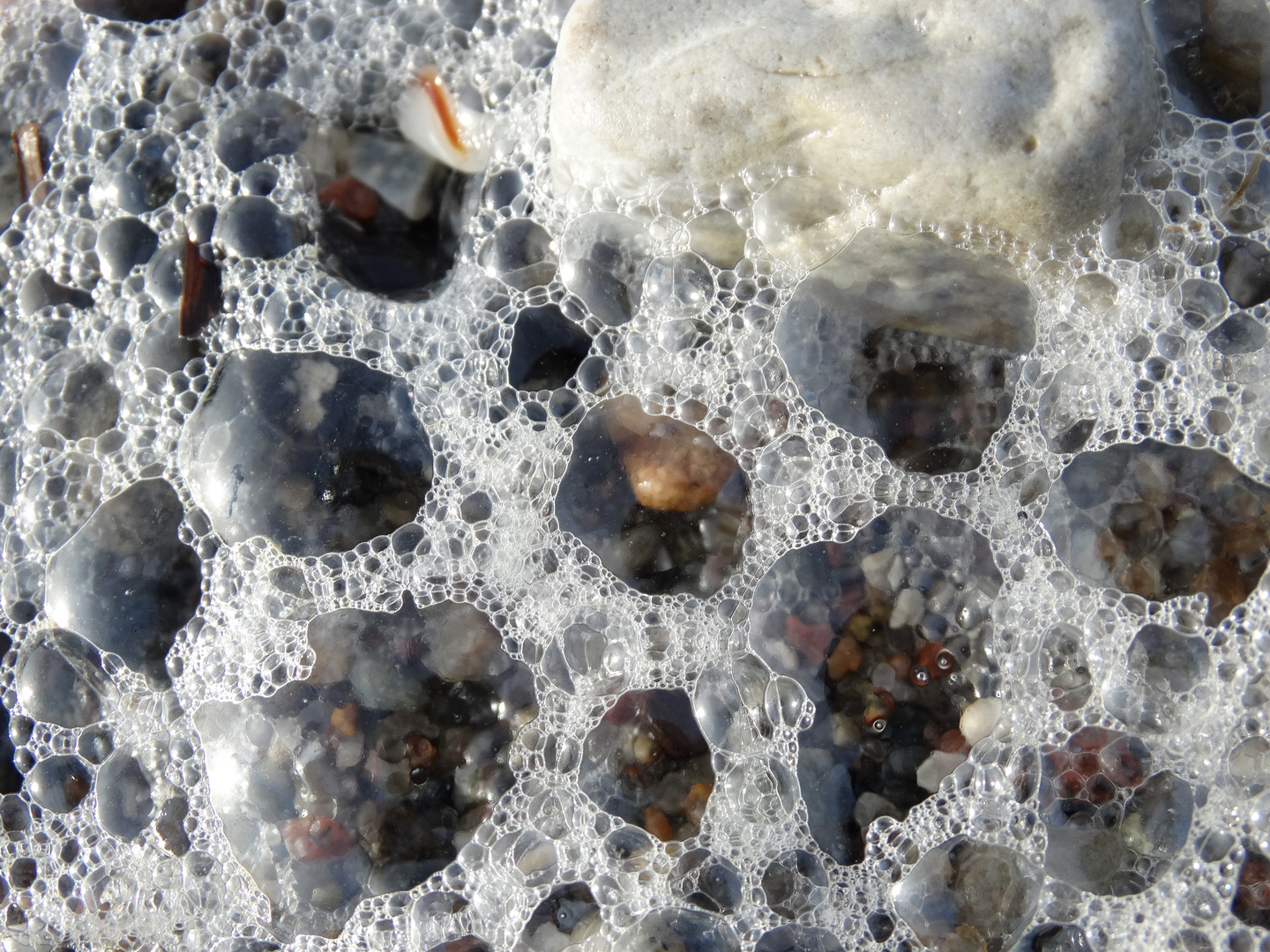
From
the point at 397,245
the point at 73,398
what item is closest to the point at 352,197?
the point at 397,245

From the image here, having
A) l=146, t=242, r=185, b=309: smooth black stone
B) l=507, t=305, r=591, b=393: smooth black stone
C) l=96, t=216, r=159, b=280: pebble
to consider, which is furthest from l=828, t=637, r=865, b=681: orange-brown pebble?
l=96, t=216, r=159, b=280: pebble

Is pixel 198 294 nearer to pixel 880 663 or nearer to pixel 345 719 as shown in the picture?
pixel 345 719

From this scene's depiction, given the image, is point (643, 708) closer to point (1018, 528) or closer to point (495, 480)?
Result: point (495, 480)

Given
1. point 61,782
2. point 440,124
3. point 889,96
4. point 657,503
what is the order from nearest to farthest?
1. point 889,96
2. point 657,503
3. point 61,782
4. point 440,124

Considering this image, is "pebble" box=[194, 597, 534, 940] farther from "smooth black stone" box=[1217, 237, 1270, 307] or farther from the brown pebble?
"smooth black stone" box=[1217, 237, 1270, 307]

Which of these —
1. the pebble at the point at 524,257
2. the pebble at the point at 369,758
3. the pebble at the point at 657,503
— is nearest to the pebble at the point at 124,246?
the pebble at the point at 524,257

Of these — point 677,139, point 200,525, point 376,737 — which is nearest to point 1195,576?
point 677,139
